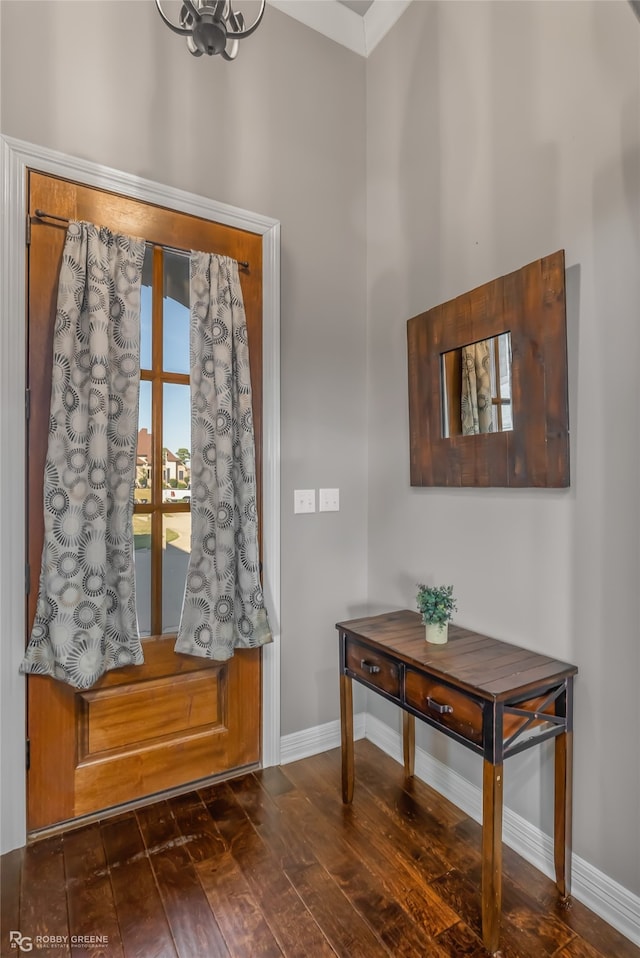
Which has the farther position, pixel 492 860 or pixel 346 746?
pixel 346 746

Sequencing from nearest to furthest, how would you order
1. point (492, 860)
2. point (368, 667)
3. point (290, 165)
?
point (492, 860) → point (368, 667) → point (290, 165)

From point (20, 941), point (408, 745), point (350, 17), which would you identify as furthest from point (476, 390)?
point (20, 941)

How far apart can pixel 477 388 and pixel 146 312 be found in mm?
1273

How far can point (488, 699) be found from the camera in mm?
1297

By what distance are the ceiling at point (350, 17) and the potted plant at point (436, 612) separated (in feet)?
8.23

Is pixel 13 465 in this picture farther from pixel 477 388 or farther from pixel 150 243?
pixel 477 388

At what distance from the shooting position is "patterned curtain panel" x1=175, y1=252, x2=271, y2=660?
192 cm

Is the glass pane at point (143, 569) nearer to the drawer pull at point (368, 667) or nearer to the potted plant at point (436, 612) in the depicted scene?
the drawer pull at point (368, 667)

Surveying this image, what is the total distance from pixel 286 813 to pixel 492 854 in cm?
84

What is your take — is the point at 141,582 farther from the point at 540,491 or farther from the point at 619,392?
the point at 619,392

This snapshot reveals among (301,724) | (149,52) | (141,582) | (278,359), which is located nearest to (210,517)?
(141,582)

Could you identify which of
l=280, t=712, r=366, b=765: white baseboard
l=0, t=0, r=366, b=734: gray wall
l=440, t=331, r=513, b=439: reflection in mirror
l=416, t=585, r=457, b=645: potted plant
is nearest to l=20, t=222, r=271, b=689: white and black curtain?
l=0, t=0, r=366, b=734: gray wall

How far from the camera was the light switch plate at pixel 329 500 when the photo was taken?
2.29 meters

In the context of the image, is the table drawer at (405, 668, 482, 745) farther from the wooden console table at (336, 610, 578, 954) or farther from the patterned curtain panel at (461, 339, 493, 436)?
the patterned curtain panel at (461, 339, 493, 436)
